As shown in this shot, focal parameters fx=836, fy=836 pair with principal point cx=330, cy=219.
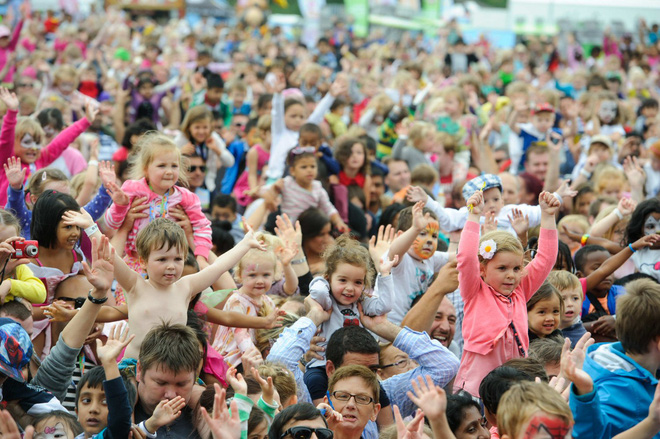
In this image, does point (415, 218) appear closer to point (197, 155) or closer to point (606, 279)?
point (606, 279)

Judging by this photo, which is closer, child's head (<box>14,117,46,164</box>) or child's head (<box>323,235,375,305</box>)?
child's head (<box>323,235,375,305</box>)

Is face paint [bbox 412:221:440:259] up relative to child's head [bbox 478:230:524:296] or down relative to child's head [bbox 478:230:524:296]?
down

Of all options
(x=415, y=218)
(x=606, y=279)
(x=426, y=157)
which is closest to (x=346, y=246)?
(x=415, y=218)

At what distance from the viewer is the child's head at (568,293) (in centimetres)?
534

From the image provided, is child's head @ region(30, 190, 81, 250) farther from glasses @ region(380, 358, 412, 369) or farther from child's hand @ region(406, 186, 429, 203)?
child's hand @ region(406, 186, 429, 203)

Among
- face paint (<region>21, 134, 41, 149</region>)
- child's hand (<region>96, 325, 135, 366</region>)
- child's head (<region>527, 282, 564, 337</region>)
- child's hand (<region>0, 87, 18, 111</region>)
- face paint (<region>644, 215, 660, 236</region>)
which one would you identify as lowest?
child's head (<region>527, 282, 564, 337</region>)

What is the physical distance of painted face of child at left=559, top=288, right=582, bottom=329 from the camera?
5332 millimetres

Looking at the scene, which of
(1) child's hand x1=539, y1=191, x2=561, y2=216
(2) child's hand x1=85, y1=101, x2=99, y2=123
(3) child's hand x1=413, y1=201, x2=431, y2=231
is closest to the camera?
(1) child's hand x1=539, y1=191, x2=561, y2=216

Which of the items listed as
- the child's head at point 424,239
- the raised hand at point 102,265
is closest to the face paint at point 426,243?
the child's head at point 424,239

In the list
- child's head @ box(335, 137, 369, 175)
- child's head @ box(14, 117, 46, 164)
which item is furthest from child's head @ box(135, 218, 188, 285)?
child's head @ box(335, 137, 369, 175)

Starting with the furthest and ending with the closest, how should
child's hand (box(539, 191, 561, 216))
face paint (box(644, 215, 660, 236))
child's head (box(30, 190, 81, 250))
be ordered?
face paint (box(644, 215, 660, 236)) < child's head (box(30, 190, 81, 250)) < child's hand (box(539, 191, 561, 216))

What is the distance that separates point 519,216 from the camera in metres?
5.77

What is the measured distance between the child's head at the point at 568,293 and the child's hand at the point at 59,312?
114 inches

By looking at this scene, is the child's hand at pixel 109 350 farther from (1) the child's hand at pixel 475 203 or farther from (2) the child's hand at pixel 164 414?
(1) the child's hand at pixel 475 203
